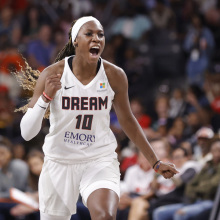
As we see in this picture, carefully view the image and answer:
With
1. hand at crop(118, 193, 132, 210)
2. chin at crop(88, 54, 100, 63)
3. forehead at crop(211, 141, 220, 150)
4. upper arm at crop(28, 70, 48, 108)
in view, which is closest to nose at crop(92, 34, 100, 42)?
chin at crop(88, 54, 100, 63)

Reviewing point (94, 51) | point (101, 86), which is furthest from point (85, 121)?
point (94, 51)

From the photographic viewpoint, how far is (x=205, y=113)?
824 centimetres

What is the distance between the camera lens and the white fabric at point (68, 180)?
4066mm

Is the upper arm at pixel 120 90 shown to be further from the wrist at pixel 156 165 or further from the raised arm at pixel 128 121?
the wrist at pixel 156 165

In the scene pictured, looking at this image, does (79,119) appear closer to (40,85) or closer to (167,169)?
(40,85)

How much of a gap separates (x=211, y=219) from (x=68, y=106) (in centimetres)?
276

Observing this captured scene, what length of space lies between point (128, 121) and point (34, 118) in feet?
2.62

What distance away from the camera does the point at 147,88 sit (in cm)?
1034

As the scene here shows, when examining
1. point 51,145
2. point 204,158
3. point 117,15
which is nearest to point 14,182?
point 204,158

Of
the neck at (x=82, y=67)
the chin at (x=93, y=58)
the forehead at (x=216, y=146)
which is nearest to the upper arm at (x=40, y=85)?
the neck at (x=82, y=67)

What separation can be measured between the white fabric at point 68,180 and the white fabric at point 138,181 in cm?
276

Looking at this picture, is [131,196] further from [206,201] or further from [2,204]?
[2,204]

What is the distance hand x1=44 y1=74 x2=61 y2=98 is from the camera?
150 inches

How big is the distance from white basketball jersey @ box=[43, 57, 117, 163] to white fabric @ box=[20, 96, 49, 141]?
0.78ft
